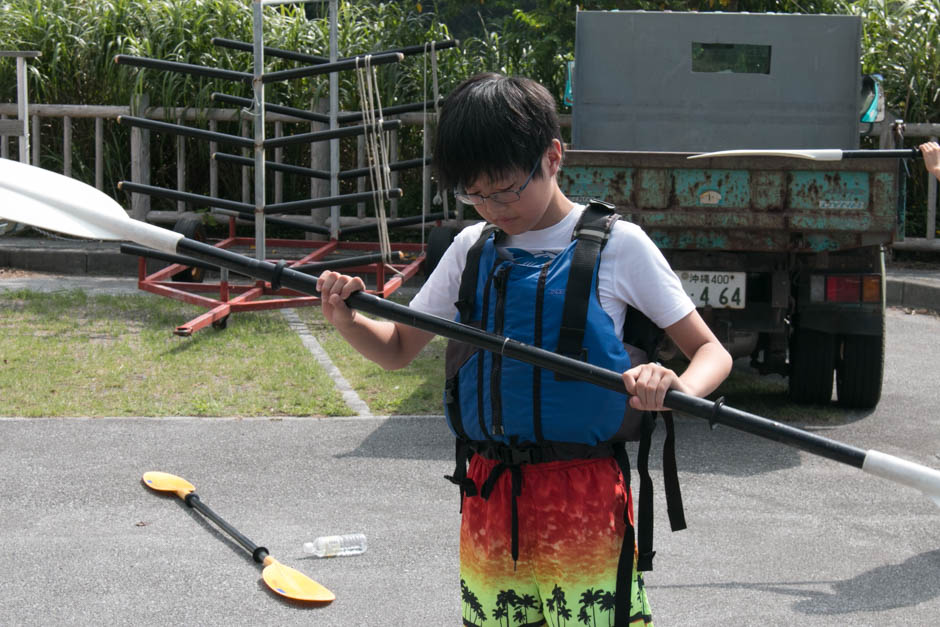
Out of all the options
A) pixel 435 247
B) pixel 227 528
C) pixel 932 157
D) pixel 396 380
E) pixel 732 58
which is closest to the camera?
pixel 932 157

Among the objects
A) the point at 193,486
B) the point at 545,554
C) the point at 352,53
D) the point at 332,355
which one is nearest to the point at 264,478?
the point at 193,486

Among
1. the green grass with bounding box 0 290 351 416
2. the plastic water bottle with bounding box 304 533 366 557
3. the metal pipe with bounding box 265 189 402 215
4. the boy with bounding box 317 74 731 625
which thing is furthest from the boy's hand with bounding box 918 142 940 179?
the metal pipe with bounding box 265 189 402 215

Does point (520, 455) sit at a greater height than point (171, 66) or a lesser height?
lesser

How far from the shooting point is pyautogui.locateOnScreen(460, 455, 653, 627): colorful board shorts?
2465 millimetres

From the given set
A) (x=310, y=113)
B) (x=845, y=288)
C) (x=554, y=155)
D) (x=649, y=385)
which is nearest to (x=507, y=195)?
(x=554, y=155)

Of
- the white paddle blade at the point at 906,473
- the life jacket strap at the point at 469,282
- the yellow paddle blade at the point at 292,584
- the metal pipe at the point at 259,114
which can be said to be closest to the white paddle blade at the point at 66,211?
the life jacket strap at the point at 469,282

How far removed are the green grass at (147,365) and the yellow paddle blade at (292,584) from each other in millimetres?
2398

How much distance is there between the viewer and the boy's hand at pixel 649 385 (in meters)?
2.22

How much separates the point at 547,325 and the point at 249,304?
6436mm

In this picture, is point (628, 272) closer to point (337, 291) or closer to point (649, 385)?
point (649, 385)

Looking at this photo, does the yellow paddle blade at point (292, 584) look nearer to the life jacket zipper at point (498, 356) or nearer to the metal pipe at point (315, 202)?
the life jacket zipper at point (498, 356)

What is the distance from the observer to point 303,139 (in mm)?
9211

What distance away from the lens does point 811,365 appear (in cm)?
685

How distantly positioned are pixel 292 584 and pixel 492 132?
2.28m
